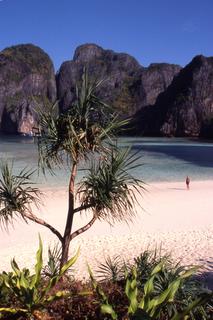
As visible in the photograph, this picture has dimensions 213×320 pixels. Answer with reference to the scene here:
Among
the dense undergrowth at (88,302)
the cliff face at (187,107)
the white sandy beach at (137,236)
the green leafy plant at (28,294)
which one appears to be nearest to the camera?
the dense undergrowth at (88,302)

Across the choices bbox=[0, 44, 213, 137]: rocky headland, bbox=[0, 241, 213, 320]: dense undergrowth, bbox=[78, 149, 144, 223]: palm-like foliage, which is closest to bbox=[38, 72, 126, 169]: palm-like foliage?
bbox=[78, 149, 144, 223]: palm-like foliage

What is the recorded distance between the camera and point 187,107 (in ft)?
443

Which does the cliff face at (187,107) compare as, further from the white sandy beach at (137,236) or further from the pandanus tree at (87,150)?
the pandanus tree at (87,150)

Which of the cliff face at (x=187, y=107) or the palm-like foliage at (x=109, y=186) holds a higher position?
the cliff face at (x=187, y=107)

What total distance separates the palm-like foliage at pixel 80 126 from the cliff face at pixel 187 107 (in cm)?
11001

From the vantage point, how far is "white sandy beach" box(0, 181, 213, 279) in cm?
974

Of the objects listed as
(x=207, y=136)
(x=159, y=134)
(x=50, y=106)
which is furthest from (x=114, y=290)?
(x=159, y=134)

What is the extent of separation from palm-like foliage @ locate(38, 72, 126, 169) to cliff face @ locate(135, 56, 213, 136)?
110007 millimetres

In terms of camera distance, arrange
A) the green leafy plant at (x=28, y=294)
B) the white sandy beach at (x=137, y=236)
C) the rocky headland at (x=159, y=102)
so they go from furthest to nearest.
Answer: the rocky headland at (x=159, y=102), the white sandy beach at (x=137, y=236), the green leafy plant at (x=28, y=294)

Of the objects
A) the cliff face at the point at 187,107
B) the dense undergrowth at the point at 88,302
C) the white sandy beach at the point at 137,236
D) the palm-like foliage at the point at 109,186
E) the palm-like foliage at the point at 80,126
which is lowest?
the white sandy beach at the point at 137,236

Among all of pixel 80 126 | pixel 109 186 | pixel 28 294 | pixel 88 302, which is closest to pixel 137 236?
pixel 109 186

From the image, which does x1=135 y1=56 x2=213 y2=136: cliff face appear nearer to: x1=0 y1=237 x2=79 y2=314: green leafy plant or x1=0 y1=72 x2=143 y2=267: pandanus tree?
x1=0 y1=72 x2=143 y2=267: pandanus tree

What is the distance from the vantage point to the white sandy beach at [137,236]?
9.74 metres

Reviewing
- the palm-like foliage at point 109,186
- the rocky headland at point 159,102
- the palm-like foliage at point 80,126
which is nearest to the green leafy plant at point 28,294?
the palm-like foliage at point 109,186
